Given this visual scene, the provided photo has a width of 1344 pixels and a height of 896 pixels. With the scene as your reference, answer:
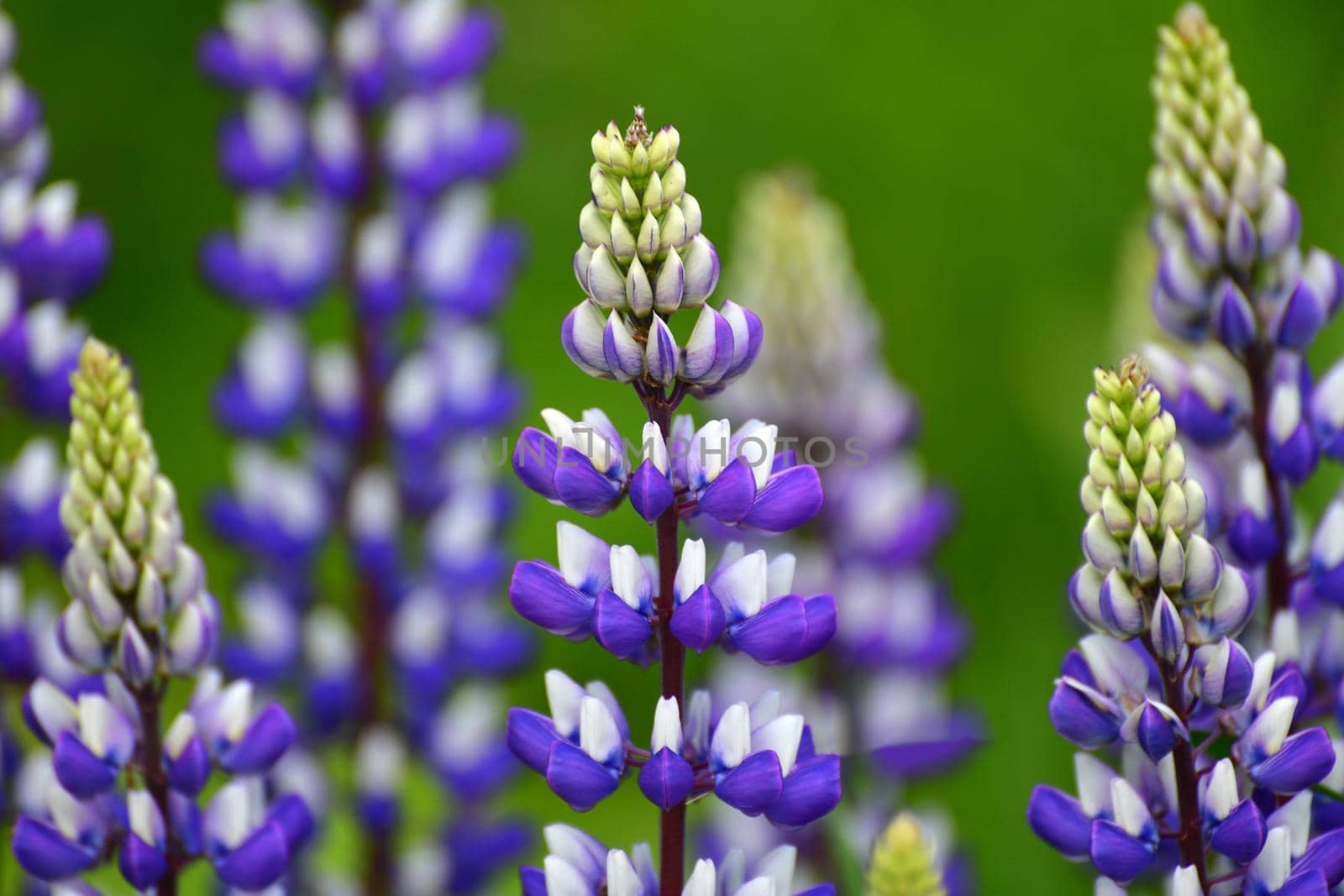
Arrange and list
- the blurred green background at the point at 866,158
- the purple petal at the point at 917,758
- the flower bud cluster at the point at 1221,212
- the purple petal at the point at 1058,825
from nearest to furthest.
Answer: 1. the purple petal at the point at 1058,825
2. the flower bud cluster at the point at 1221,212
3. the purple petal at the point at 917,758
4. the blurred green background at the point at 866,158

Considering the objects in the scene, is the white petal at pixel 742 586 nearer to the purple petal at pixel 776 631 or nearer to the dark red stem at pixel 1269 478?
the purple petal at pixel 776 631

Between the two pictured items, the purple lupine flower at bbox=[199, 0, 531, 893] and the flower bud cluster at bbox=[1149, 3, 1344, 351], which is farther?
the purple lupine flower at bbox=[199, 0, 531, 893]

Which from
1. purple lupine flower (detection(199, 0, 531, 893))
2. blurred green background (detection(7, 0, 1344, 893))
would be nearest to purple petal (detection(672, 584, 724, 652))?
purple lupine flower (detection(199, 0, 531, 893))

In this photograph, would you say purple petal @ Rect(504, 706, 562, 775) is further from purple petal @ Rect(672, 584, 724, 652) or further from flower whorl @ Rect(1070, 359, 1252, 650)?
flower whorl @ Rect(1070, 359, 1252, 650)

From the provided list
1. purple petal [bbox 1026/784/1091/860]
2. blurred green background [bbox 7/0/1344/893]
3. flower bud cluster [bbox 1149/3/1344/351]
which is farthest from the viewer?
blurred green background [bbox 7/0/1344/893]

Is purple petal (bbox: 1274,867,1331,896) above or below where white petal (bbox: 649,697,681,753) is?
below

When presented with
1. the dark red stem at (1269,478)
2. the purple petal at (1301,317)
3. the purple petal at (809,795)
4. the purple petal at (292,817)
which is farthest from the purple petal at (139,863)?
the purple petal at (1301,317)

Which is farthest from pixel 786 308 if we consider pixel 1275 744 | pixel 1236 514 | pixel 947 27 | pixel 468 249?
pixel 947 27

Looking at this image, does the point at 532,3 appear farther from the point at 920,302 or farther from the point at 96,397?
the point at 96,397
